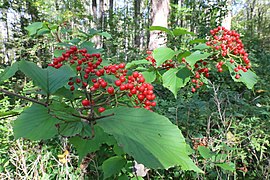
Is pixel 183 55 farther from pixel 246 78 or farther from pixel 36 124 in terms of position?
pixel 36 124

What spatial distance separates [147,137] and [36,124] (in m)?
0.37

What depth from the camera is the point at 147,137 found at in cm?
68

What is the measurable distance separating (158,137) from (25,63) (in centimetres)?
56

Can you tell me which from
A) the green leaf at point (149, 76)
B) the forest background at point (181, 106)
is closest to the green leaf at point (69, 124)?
the forest background at point (181, 106)

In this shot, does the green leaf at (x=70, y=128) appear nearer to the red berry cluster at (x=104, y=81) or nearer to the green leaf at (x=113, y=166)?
the red berry cluster at (x=104, y=81)

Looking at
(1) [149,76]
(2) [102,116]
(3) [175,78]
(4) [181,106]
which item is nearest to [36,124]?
(2) [102,116]

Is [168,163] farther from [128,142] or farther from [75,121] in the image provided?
[75,121]

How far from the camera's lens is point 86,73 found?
105 centimetres

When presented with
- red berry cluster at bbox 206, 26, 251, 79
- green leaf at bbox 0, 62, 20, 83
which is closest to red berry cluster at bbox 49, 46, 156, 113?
green leaf at bbox 0, 62, 20, 83

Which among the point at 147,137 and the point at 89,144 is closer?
the point at 147,137

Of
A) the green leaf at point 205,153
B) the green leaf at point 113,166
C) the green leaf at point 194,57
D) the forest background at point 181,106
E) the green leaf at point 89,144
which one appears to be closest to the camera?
the green leaf at point 89,144

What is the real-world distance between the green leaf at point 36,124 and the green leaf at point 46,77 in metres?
0.09

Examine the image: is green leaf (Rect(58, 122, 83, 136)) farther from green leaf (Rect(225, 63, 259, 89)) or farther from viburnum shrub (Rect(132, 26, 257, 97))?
green leaf (Rect(225, 63, 259, 89))

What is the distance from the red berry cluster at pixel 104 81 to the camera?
35.2 inches
